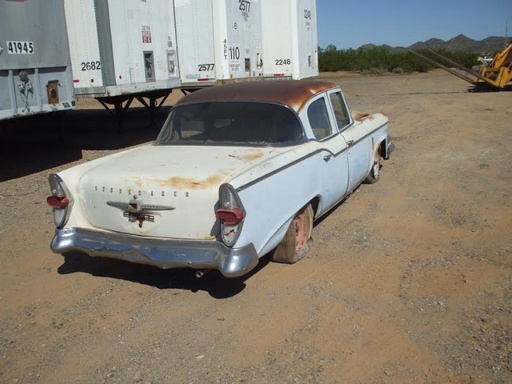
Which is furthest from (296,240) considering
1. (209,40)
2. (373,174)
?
(209,40)

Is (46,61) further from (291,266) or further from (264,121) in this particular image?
(291,266)

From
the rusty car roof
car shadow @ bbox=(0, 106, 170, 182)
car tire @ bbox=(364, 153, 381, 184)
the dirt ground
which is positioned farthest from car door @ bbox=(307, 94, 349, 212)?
car shadow @ bbox=(0, 106, 170, 182)

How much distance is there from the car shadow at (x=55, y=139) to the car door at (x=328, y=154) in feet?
18.1

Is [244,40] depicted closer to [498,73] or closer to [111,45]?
[111,45]

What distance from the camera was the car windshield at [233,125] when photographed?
4.95m

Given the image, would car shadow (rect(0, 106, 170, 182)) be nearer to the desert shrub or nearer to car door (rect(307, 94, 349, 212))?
car door (rect(307, 94, 349, 212))

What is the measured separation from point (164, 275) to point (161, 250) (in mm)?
764

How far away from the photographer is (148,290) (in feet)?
14.5

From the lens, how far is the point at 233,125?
5.12m

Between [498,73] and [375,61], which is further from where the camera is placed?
[375,61]

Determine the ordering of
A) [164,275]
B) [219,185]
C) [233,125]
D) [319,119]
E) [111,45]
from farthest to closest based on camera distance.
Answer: [111,45] < [319,119] < [233,125] < [164,275] < [219,185]

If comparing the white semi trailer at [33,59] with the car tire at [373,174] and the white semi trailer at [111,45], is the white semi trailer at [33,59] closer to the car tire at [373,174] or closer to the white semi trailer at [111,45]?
the white semi trailer at [111,45]

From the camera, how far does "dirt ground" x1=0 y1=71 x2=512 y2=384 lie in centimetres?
329

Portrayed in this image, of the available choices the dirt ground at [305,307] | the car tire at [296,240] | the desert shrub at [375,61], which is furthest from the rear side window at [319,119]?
the desert shrub at [375,61]
